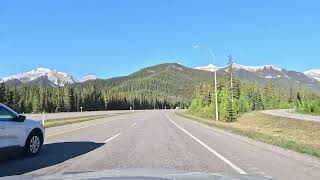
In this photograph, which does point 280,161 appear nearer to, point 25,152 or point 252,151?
point 252,151

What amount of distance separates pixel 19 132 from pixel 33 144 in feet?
3.56

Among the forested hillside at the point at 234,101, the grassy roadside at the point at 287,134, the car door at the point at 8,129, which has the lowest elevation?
the grassy roadside at the point at 287,134

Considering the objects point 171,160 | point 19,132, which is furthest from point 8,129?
point 171,160

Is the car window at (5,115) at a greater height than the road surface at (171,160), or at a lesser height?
greater

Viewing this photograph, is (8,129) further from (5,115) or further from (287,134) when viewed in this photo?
(287,134)

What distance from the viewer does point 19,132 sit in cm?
1457

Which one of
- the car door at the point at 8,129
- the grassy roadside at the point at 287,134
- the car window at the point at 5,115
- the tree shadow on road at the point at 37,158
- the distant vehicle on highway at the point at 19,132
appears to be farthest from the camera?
the grassy roadside at the point at 287,134

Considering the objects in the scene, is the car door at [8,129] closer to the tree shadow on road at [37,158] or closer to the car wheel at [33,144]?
the tree shadow on road at [37,158]

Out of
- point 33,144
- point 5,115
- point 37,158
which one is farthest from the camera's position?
point 33,144

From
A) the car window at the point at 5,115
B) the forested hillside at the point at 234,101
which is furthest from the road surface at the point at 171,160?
the forested hillside at the point at 234,101

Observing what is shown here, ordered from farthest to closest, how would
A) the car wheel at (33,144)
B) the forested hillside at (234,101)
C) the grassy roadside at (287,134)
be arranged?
the forested hillside at (234,101)
the grassy roadside at (287,134)
the car wheel at (33,144)

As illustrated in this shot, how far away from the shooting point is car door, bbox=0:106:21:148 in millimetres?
13773

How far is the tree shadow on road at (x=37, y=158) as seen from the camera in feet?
40.3

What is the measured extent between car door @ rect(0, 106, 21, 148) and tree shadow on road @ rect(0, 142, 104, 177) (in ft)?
0.98
